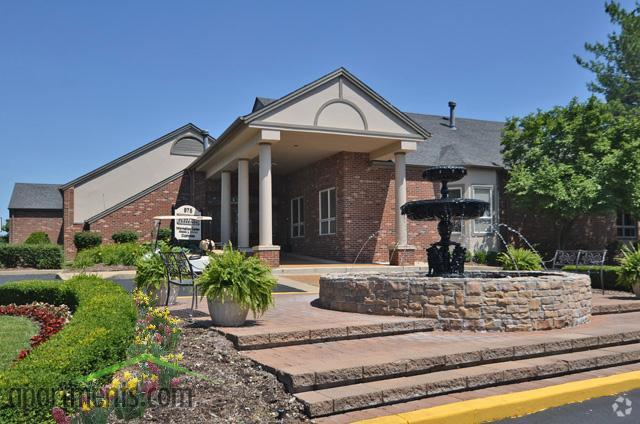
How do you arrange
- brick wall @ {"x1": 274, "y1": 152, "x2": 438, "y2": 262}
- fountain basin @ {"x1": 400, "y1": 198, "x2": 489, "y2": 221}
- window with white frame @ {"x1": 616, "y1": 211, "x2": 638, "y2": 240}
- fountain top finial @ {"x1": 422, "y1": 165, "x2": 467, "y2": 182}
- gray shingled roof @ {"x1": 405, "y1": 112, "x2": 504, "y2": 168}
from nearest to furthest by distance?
fountain basin @ {"x1": 400, "y1": 198, "x2": 489, "y2": 221} < fountain top finial @ {"x1": 422, "y1": 165, "x2": 467, "y2": 182} < brick wall @ {"x1": 274, "y1": 152, "x2": 438, "y2": 262} < gray shingled roof @ {"x1": 405, "y1": 112, "x2": 504, "y2": 168} < window with white frame @ {"x1": 616, "y1": 211, "x2": 638, "y2": 240}

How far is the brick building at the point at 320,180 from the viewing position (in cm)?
1658

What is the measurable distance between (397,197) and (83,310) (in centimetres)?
1293

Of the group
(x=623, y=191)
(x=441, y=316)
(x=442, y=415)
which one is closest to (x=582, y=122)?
(x=623, y=191)

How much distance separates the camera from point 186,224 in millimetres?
24016

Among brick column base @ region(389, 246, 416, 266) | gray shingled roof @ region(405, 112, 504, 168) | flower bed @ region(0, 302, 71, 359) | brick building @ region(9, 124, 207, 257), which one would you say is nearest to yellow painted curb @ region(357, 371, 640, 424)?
flower bed @ region(0, 302, 71, 359)

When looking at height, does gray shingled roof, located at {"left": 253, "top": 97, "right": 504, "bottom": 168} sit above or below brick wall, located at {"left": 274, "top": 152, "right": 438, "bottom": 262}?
above

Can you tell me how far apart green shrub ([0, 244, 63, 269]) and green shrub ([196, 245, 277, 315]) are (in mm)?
17026

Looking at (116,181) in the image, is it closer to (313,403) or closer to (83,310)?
(83,310)

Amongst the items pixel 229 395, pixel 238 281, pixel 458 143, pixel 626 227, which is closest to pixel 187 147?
pixel 458 143

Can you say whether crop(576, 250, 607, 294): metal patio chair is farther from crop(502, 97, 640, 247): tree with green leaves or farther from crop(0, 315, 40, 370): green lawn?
crop(0, 315, 40, 370): green lawn

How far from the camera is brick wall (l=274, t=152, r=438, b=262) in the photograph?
1856 centimetres

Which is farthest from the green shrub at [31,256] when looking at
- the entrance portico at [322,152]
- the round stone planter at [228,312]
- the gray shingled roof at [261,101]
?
the round stone planter at [228,312]

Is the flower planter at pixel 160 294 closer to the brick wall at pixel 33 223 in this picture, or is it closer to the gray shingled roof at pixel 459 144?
the gray shingled roof at pixel 459 144

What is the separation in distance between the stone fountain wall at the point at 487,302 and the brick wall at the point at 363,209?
34.9 ft
